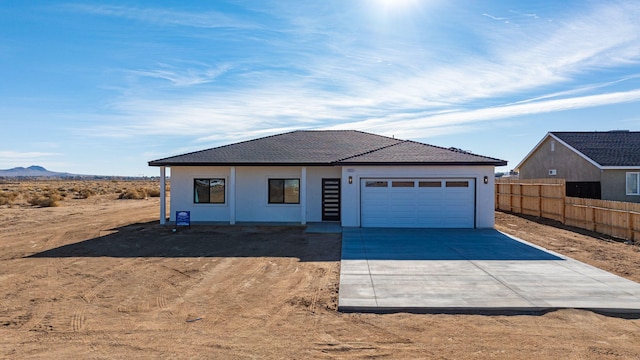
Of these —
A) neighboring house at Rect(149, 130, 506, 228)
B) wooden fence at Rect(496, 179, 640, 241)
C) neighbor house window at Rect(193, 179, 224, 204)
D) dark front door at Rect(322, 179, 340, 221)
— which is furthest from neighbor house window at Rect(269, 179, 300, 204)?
wooden fence at Rect(496, 179, 640, 241)

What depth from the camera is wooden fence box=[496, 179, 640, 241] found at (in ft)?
49.0

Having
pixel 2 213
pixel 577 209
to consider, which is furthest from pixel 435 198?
pixel 2 213

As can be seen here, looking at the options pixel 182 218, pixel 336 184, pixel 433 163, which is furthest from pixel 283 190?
pixel 433 163

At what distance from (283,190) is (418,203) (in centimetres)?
610

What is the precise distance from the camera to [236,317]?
7.09 meters

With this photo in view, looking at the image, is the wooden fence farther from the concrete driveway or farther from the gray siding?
the gray siding

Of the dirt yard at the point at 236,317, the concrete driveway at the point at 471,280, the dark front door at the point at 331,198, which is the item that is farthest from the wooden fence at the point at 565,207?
the dark front door at the point at 331,198

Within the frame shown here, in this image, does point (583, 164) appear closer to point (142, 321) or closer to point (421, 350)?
point (421, 350)

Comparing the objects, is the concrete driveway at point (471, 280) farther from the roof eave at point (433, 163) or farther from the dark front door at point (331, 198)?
the dark front door at point (331, 198)

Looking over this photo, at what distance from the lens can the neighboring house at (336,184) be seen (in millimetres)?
17703

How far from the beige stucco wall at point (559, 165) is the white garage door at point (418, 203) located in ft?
39.1

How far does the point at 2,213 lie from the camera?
25922 mm

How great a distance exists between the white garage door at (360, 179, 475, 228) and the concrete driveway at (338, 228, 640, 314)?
3361 millimetres

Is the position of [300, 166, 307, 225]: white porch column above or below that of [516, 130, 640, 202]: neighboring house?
below
